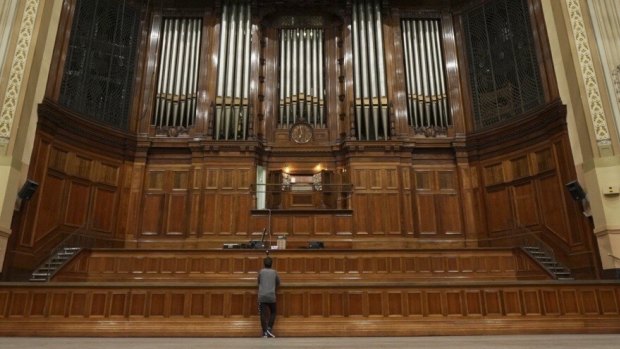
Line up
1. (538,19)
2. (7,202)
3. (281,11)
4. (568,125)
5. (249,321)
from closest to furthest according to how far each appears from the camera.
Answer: (249,321)
(7,202)
(568,125)
(538,19)
(281,11)

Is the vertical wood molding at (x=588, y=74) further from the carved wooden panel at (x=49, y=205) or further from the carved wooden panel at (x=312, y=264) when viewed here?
the carved wooden panel at (x=49, y=205)

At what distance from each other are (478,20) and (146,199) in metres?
9.76

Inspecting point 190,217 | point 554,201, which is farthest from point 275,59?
point 554,201

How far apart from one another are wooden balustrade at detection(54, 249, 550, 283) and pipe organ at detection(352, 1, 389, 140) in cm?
363

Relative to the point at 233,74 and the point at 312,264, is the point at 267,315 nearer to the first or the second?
the point at 312,264

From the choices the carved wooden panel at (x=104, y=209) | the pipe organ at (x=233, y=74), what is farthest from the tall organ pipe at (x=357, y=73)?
the carved wooden panel at (x=104, y=209)

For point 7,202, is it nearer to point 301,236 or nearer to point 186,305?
point 186,305

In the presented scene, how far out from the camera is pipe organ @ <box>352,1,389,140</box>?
1092 cm

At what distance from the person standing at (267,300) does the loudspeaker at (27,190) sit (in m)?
5.31

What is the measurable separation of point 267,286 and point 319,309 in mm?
854

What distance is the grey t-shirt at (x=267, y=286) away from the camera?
5.40 meters

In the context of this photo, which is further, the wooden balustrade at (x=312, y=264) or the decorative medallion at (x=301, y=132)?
the decorative medallion at (x=301, y=132)

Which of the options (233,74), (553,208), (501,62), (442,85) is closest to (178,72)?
(233,74)

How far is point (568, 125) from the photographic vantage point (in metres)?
8.82
